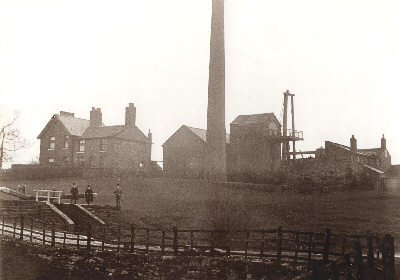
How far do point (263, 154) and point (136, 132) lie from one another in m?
15.3

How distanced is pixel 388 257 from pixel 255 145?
36.1 m

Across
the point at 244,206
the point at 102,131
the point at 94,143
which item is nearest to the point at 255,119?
the point at 102,131

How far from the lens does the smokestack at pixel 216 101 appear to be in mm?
37938

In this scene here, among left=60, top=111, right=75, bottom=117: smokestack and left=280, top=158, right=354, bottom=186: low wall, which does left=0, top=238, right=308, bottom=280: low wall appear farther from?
left=60, top=111, right=75, bottom=117: smokestack

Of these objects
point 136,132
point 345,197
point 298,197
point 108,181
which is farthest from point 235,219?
point 136,132

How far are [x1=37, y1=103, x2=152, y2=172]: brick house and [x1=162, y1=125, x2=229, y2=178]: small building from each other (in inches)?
136

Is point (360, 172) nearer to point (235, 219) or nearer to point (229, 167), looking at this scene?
point (229, 167)

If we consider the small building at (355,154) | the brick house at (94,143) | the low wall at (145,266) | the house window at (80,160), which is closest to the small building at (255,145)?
the small building at (355,154)

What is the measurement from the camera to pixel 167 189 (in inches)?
1443

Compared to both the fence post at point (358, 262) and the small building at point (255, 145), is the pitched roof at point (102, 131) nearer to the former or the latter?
the small building at point (255, 145)

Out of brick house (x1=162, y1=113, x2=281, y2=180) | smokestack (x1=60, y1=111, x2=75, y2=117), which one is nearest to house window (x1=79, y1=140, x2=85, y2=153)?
smokestack (x1=60, y1=111, x2=75, y2=117)

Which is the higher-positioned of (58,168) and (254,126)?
(254,126)

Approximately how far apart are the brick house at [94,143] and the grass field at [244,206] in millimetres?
9569

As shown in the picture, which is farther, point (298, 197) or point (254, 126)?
point (254, 126)
